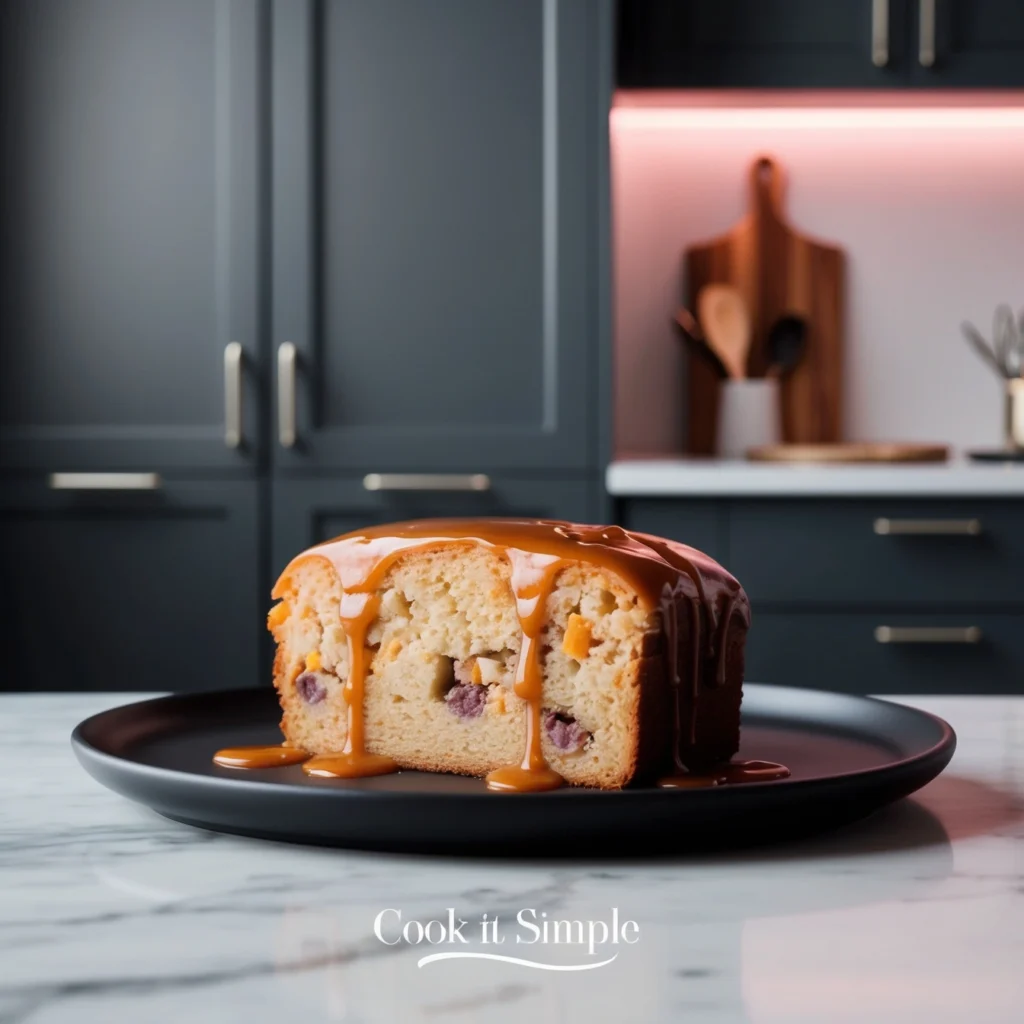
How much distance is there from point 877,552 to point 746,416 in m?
0.53

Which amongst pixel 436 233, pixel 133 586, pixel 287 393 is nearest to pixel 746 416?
pixel 436 233

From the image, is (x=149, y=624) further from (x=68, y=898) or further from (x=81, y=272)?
(x=68, y=898)

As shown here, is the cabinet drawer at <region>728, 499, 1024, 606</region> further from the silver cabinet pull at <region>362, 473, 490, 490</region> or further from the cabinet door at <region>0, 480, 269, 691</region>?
the cabinet door at <region>0, 480, 269, 691</region>

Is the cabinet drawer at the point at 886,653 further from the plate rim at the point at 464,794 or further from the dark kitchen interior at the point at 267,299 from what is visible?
the plate rim at the point at 464,794

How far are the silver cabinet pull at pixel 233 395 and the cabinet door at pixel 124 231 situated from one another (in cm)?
2

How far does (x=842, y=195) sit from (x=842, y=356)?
0.33m

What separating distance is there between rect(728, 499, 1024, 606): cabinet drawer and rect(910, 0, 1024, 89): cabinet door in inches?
31.6

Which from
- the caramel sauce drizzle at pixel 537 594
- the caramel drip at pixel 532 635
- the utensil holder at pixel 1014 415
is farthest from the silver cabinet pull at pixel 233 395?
the caramel drip at pixel 532 635

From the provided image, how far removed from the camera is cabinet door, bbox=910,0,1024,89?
8.15 feet

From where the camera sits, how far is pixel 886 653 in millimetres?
2279

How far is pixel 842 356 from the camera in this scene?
2867 millimetres

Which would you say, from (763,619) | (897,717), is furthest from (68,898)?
(763,619)

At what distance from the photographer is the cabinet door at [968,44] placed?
2.48m

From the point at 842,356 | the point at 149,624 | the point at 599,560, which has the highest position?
the point at 842,356
